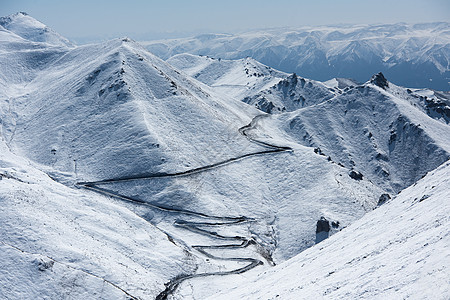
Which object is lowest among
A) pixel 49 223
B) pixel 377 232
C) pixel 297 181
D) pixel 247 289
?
pixel 297 181

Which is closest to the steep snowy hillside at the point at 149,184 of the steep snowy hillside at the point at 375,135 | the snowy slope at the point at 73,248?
the snowy slope at the point at 73,248

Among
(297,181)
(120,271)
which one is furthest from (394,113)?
(120,271)

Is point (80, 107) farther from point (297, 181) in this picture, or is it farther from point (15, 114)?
point (297, 181)

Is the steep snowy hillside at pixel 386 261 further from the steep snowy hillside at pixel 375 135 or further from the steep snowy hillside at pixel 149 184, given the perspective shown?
the steep snowy hillside at pixel 375 135

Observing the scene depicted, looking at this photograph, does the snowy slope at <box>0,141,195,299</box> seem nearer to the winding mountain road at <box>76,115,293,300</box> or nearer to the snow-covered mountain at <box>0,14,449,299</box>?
the snow-covered mountain at <box>0,14,449,299</box>

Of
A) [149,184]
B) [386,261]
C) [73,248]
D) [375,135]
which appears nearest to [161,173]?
[149,184]

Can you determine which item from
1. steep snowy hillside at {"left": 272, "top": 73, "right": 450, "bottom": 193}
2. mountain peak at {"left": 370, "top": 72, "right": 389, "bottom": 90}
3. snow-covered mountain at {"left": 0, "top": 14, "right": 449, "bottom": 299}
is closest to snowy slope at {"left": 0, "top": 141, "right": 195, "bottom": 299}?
snow-covered mountain at {"left": 0, "top": 14, "right": 449, "bottom": 299}
